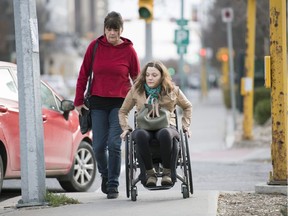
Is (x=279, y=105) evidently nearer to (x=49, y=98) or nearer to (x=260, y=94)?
(x=49, y=98)

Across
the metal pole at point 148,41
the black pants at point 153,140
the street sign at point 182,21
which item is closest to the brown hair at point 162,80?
the black pants at point 153,140

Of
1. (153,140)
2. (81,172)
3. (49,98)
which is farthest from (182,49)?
(153,140)

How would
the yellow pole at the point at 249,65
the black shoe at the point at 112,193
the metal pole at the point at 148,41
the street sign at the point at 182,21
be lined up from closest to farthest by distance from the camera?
the black shoe at the point at 112,193
the yellow pole at the point at 249,65
the metal pole at the point at 148,41
the street sign at the point at 182,21

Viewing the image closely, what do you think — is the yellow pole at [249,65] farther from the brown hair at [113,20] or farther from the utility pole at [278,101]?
the brown hair at [113,20]

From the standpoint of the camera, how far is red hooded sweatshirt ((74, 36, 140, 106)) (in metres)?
9.46

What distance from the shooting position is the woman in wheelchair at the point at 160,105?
29.0 ft

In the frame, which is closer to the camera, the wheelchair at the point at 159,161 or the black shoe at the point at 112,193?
the wheelchair at the point at 159,161

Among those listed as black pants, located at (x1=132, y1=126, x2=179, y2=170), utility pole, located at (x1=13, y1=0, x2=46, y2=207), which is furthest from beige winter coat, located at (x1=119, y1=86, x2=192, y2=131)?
utility pole, located at (x1=13, y1=0, x2=46, y2=207)

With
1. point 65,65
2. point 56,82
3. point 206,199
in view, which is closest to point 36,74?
point 206,199

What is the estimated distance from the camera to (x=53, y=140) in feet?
36.1

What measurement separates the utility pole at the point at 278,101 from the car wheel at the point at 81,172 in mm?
2825

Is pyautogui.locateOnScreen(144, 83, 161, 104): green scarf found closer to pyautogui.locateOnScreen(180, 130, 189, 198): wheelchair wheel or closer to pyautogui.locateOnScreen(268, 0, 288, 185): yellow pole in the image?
pyautogui.locateOnScreen(180, 130, 189, 198): wheelchair wheel

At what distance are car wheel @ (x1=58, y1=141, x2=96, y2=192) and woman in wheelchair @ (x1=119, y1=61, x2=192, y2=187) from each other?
2.54 meters

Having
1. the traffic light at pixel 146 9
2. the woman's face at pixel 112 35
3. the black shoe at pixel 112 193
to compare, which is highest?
the traffic light at pixel 146 9
